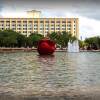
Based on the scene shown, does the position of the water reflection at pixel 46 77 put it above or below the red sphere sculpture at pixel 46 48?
below

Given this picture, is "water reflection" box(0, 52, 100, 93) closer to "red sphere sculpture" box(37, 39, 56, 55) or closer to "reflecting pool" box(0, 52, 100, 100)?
"reflecting pool" box(0, 52, 100, 100)

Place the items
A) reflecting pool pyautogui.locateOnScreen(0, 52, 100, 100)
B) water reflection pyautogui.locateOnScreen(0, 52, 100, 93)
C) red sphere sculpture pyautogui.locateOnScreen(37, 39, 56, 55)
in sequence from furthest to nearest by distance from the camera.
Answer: red sphere sculpture pyautogui.locateOnScreen(37, 39, 56, 55) → water reflection pyautogui.locateOnScreen(0, 52, 100, 93) → reflecting pool pyautogui.locateOnScreen(0, 52, 100, 100)

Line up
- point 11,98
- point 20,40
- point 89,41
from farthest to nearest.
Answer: point 89,41 → point 20,40 → point 11,98

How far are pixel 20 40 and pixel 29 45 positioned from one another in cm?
954

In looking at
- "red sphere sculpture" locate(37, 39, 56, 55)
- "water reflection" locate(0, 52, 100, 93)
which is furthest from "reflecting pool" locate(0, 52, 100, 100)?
"red sphere sculpture" locate(37, 39, 56, 55)

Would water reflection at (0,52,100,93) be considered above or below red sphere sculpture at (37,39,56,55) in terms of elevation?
below

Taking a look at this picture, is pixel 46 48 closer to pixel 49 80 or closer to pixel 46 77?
pixel 46 77

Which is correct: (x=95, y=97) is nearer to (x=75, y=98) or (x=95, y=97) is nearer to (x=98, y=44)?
(x=75, y=98)

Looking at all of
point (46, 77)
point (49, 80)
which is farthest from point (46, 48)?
point (49, 80)

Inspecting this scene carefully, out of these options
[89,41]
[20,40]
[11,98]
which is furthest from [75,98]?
[89,41]

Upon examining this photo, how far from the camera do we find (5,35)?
139250 mm

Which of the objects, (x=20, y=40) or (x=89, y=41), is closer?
(x=20, y=40)

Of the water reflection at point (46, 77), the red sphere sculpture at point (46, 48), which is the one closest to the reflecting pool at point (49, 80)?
the water reflection at point (46, 77)

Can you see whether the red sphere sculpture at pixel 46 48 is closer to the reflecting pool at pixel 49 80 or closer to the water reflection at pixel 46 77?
the water reflection at pixel 46 77
